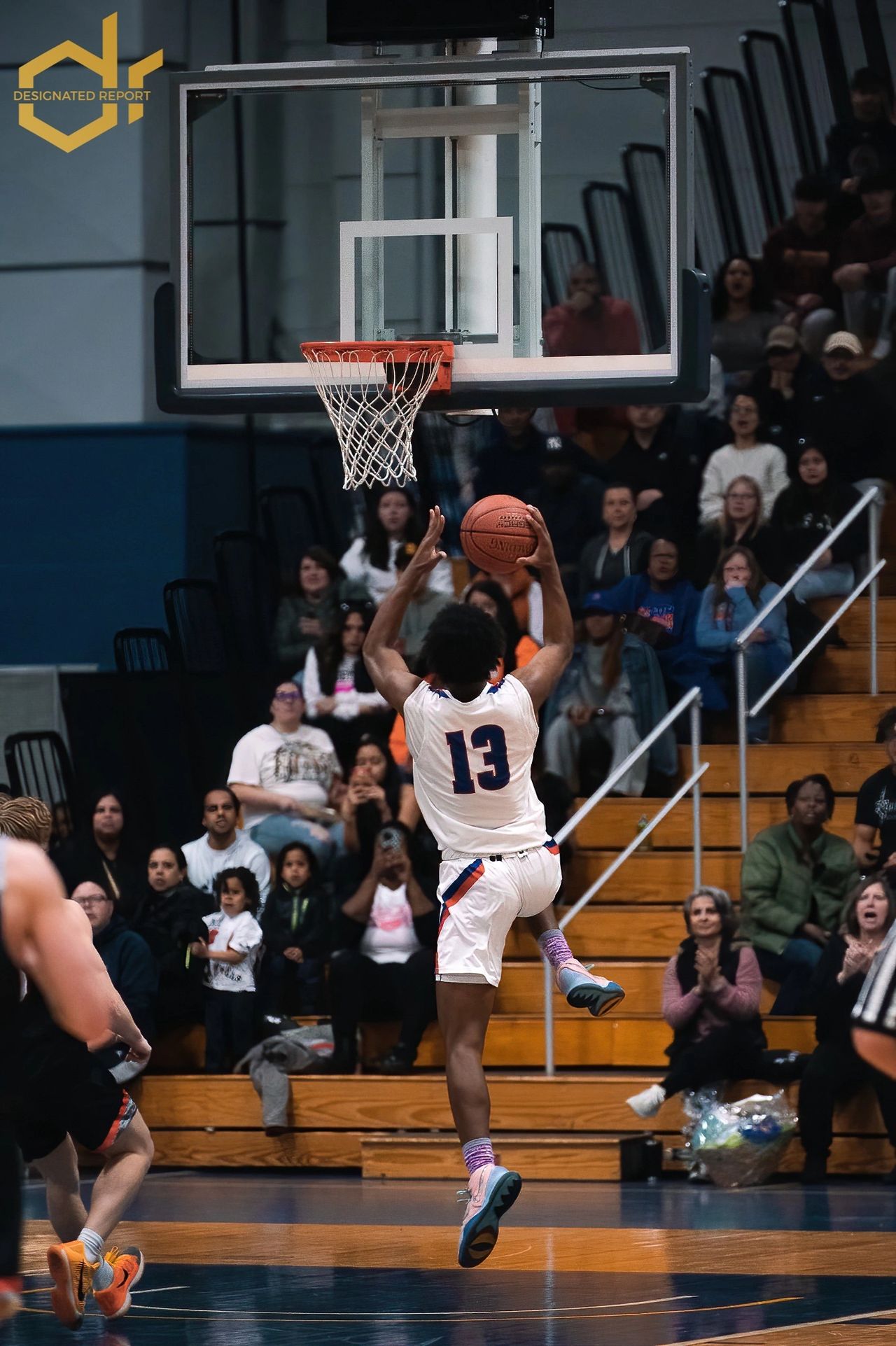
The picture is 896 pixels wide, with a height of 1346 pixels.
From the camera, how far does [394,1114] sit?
10445 millimetres

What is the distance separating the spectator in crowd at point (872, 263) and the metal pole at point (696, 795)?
3.37m

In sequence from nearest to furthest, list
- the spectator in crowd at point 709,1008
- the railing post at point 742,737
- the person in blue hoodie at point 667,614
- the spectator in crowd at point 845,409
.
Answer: the spectator in crowd at point 709,1008, the railing post at point 742,737, the person in blue hoodie at point 667,614, the spectator in crowd at point 845,409

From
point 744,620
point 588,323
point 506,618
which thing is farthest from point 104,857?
point 588,323

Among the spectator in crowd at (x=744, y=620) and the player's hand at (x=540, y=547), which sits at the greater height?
the player's hand at (x=540, y=547)

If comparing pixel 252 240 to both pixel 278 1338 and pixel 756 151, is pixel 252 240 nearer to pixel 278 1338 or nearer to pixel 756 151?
pixel 756 151

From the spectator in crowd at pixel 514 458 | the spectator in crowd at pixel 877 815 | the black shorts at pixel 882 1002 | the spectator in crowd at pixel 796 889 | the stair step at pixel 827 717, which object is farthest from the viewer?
the spectator in crowd at pixel 514 458

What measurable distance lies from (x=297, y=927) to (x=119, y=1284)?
4.77 metres

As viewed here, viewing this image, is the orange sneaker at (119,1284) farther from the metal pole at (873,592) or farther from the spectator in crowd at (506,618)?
the metal pole at (873,592)

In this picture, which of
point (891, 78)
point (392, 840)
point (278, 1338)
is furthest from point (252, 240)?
point (278, 1338)

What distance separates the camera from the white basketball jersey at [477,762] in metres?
6.56

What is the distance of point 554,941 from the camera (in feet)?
22.3

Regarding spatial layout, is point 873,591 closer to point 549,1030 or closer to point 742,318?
point 742,318

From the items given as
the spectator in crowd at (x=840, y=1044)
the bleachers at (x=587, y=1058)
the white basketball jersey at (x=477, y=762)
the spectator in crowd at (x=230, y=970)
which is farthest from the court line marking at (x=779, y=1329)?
the spectator in crowd at (x=230, y=970)

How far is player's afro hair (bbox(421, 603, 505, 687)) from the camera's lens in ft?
21.5
